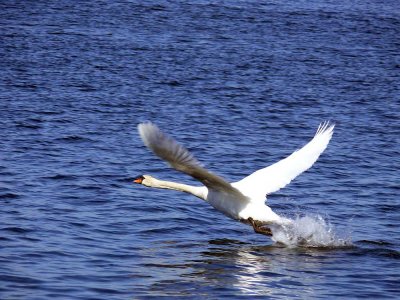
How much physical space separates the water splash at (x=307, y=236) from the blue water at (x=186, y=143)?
4 centimetres

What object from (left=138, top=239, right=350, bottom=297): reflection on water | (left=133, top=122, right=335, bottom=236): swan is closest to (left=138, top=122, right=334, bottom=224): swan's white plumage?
(left=133, top=122, right=335, bottom=236): swan

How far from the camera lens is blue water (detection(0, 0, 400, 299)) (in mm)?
10539

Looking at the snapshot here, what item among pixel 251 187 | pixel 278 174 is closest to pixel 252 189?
pixel 251 187

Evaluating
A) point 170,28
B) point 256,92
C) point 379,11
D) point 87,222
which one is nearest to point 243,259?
point 87,222

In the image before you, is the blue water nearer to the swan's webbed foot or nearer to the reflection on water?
the reflection on water

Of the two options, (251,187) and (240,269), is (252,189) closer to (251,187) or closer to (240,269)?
(251,187)

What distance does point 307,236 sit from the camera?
12.1m

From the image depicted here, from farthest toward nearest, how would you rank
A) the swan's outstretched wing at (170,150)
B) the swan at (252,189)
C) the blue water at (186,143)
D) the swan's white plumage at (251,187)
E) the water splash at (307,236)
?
1. the water splash at (307,236)
2. the swan at (252,189)
3. the swan's white plumage at (251,187)
4. the blue water at (186,143)
5. the swan's outstretched wing at (170,150)

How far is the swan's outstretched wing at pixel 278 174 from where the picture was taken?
39.1 ft

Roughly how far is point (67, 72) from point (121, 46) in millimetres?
3695

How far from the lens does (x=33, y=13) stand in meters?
28.2

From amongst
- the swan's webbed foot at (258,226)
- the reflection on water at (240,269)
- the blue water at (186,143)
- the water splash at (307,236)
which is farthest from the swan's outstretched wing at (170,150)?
the water splash at (307,236)

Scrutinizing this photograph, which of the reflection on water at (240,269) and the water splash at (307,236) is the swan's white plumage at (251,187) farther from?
the reflection on water at (240,269)

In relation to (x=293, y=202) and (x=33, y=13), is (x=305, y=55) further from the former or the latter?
(x=293, y=202)
